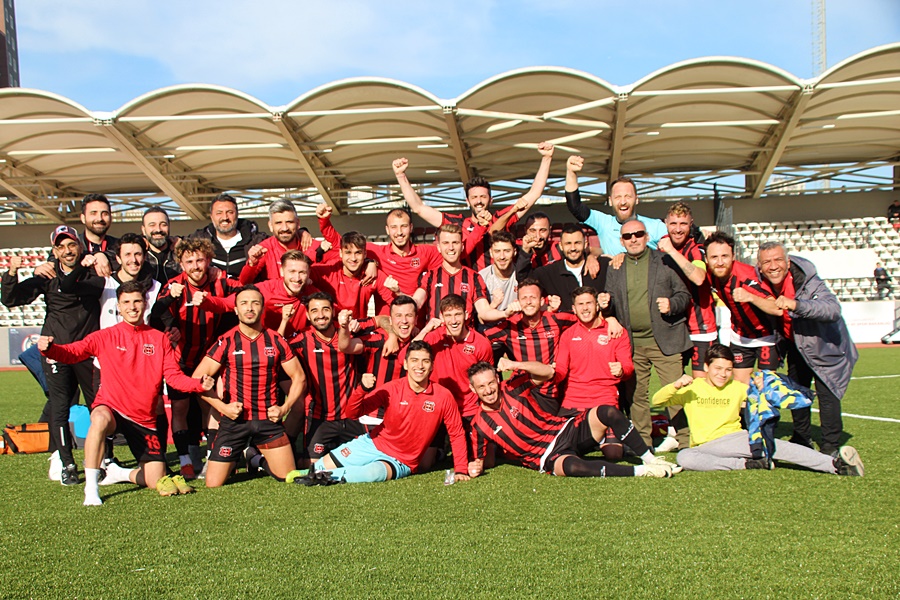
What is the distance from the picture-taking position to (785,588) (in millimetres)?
2520

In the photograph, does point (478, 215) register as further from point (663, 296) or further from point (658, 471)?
point (658, 471)

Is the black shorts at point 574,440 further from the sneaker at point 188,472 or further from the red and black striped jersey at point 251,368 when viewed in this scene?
the sneaker at point 188,472

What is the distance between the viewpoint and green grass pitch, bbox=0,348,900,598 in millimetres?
2619

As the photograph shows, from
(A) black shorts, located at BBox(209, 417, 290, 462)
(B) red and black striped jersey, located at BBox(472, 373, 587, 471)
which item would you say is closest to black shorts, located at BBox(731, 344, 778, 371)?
(B) red and black striped jersey, located at BBox(472, 373, 587, 471)

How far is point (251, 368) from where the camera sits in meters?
4.70

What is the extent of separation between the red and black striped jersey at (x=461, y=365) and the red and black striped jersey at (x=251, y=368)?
1.03m

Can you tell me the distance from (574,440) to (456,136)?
14448 millimetres

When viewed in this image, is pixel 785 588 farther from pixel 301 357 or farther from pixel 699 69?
pixel 699 69

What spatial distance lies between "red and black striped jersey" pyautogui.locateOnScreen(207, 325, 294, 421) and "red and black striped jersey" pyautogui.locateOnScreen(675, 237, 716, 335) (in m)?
2.91

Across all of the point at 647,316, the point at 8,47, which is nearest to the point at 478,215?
the point at 647,316

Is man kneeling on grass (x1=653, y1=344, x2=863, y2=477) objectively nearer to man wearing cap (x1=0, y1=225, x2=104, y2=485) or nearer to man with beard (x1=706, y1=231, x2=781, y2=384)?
man with beard (x1=706, y1=231, x2=781, y2=384)

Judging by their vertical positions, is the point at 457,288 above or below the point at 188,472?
above

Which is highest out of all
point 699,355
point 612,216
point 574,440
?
point 612,216

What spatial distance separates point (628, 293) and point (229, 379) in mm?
2911
